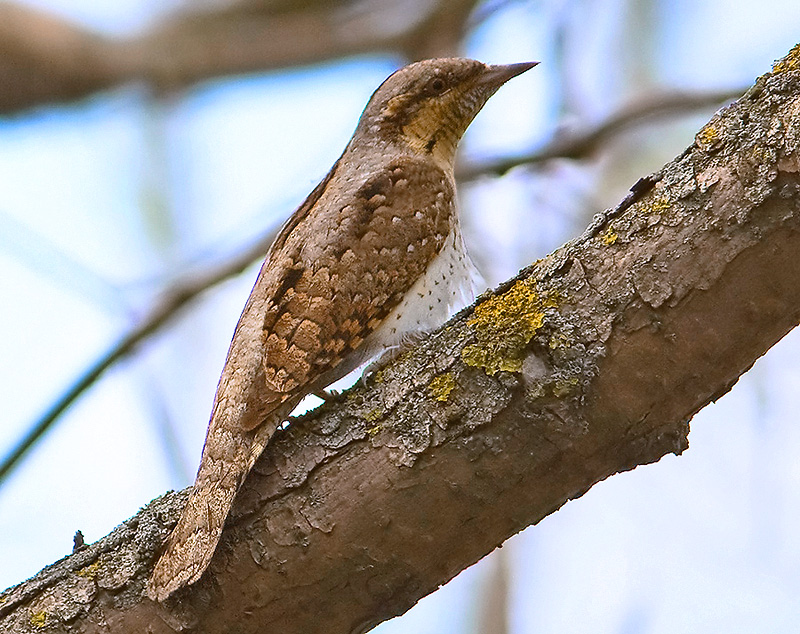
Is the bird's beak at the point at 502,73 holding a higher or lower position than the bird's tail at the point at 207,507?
higher

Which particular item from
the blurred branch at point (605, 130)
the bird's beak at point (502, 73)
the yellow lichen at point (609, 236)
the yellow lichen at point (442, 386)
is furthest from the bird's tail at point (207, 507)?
the blurred branch at point (605, 130)

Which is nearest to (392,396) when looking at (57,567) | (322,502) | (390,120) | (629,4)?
(322,502)

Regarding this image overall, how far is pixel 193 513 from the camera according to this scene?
112 inches

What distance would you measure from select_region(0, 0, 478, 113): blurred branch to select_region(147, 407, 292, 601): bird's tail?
3.62 metres

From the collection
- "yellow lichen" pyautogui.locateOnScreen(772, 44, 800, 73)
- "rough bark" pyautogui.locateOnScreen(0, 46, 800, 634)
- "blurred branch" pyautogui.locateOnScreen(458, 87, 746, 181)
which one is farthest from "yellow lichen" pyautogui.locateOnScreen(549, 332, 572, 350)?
"blurred branch" pyautogui.locateOnScreen(458, 87, 746, 181)

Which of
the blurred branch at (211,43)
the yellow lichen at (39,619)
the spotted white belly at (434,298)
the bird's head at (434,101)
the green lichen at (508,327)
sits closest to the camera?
the green lichen at (508,327)

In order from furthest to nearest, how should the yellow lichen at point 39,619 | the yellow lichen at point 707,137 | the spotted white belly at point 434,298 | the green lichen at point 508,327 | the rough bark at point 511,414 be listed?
the spotted white belly at point 434,298
the yellow lichen at point 39,619
the green lichen at point 508,327
the yellow lichen at point 707,137
the rough bark at point 511,414

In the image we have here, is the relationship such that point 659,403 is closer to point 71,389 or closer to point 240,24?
point 71,389

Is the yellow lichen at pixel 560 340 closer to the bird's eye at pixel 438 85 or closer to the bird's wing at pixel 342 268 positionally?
the bird's wing at pixel 342 268

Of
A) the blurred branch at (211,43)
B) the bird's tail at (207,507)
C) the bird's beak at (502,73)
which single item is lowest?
the bird's tail at (207,507)

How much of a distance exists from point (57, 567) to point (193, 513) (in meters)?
0.53

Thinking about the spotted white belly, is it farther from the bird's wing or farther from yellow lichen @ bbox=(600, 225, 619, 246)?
yellow lichen @ bbox=(600, 225, 619, 246)

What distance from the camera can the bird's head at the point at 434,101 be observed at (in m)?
4.31

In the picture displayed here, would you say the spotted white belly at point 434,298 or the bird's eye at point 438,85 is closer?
the spotted white belly at point 434,298
